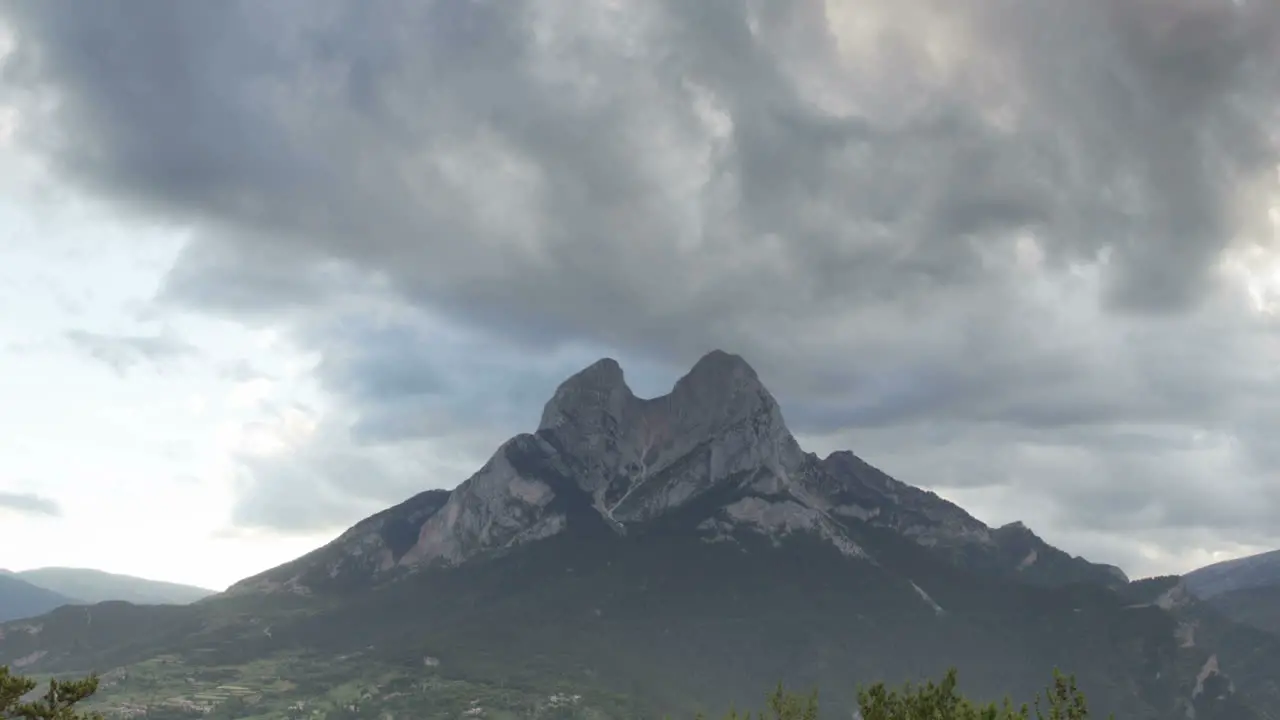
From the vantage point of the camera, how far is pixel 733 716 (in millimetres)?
72375

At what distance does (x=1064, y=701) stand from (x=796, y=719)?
A: 84.2ft

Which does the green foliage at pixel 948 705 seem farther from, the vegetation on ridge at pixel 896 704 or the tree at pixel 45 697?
the tree at pixel 45 697

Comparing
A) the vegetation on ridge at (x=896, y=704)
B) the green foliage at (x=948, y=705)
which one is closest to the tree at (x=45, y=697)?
the vegetation on ridge at (x=896, y=704)

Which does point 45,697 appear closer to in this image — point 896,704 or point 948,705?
point 896,704

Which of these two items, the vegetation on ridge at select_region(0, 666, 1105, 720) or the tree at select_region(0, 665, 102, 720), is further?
the tree at select_region(0, 665, 102, 720)

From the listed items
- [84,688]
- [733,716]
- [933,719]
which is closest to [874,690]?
[933,719]

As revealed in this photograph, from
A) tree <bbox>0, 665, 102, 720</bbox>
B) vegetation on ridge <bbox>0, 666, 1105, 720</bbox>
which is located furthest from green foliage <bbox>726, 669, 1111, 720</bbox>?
tree <bbox>0, 665, 102, 720</bbox>

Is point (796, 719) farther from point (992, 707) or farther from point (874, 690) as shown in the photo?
point (992, 707)

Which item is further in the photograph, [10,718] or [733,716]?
[10,718]

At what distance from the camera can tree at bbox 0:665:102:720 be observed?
225ft

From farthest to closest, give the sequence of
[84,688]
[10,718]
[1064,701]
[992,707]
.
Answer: [10,718], [84,688], [1064,701], [992,707]

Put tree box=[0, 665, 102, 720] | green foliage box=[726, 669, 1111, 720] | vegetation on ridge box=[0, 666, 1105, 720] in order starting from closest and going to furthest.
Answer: green foliage box=[726, 669, 1111, 720] < vegetation on ridge box=[0, 666, 1105, 720] < tree box=[0, 665, 102, 720]

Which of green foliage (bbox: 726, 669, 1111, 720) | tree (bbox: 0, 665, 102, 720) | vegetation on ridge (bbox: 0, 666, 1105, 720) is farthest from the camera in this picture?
tree (bbox: 0, 665, 102, 720)

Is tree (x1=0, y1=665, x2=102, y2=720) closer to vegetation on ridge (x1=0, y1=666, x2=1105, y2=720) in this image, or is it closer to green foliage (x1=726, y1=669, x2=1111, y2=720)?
vegetation on ridge (x1=0, y1=666, x2=1105, y2=720)
